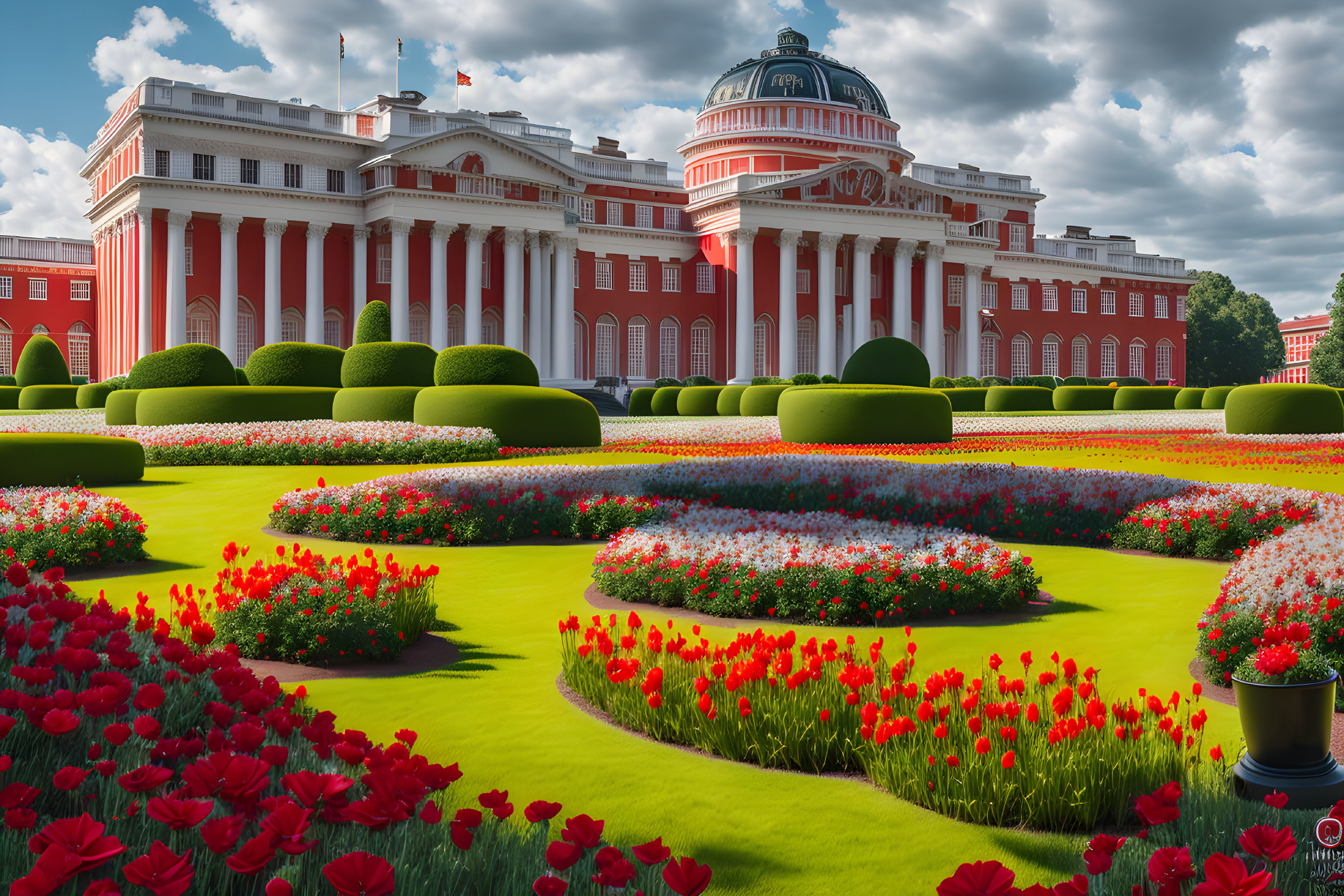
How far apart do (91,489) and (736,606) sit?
418 inches

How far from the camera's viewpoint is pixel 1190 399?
47.2m

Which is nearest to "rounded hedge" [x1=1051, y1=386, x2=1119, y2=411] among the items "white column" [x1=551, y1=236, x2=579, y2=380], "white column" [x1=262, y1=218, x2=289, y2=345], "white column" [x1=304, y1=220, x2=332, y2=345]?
"white column" [x1=551, y1=236, x2=579, y2=380]

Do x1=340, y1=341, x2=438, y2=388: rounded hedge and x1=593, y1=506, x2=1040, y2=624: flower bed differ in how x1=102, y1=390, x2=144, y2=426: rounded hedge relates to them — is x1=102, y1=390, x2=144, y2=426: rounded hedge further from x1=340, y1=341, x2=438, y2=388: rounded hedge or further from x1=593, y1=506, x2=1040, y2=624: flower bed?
x1=593, y1=506, x2=1040, y2=624: flower bed

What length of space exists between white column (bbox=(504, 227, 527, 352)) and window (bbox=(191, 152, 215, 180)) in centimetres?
1323

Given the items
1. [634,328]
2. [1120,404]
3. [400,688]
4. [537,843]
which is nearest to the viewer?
[537,843]

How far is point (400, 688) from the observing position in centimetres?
622

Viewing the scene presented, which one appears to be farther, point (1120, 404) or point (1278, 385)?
point (1120, 404)

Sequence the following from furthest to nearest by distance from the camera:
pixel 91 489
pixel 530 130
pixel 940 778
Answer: pixel 530 130 → pixel 91 489 → pixel 940 778

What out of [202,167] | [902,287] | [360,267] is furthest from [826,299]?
[202,167]

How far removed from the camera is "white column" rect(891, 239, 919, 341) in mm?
58750

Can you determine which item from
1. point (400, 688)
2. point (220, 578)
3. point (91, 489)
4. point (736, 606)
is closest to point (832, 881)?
point (400, 688)

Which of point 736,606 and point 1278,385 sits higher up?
point 1278,385

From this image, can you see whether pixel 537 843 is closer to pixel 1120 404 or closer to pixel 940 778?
pixel 940 778

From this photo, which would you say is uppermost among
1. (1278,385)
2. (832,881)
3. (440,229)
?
(440,229)
